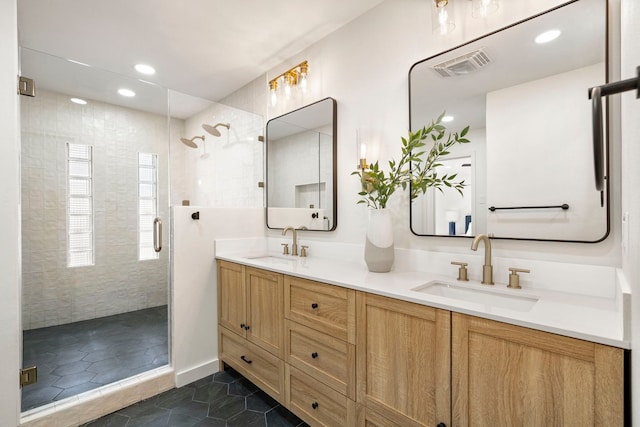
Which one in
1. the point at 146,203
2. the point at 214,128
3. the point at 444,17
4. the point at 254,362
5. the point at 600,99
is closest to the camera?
the point at 600,99

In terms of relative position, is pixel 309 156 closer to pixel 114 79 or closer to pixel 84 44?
pixel 114 79

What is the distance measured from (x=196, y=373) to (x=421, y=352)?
73.5 inches

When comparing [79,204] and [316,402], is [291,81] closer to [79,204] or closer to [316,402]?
[79,204]

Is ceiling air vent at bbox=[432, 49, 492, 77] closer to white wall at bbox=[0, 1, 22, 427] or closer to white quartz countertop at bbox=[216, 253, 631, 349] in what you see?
white quartz countertop at bbox=[216, 253, 631, 349]

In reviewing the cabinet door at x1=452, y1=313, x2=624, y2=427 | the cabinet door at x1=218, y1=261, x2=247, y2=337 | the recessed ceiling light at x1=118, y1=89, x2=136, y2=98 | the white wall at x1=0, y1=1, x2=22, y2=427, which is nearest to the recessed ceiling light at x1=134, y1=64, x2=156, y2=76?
the recessed ceiling light at x1=118, y1=89, x2=136, y2=98

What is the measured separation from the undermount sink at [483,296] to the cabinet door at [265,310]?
33.9 inches

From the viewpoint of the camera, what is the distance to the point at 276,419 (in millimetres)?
1792

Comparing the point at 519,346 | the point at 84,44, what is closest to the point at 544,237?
the point at 519,346

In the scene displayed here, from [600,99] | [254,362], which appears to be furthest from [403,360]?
[254,362]

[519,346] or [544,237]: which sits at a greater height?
[544,237]

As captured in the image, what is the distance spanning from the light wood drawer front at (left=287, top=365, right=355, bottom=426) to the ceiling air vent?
1.77 m

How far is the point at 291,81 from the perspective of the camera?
2.59 meters

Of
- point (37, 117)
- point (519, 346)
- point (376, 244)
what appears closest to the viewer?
point (519, 346)

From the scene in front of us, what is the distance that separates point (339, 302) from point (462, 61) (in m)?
1.42
